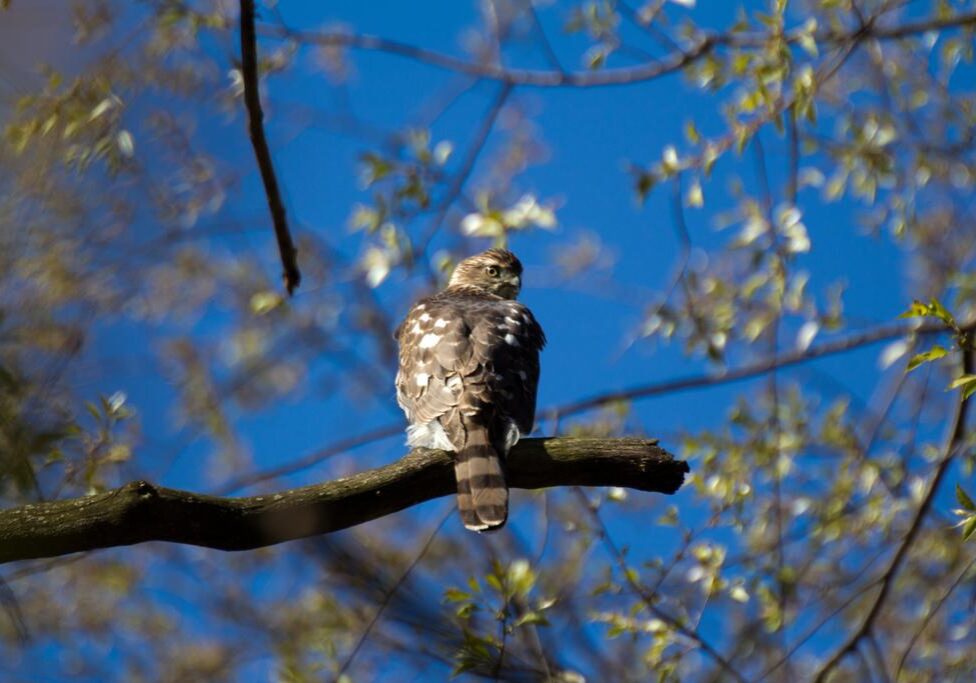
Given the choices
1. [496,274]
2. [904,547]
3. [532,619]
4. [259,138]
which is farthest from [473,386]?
[904,547]

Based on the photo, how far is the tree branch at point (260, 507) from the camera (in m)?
3.30

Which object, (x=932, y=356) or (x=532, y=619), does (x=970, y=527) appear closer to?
(x=932, y=356)

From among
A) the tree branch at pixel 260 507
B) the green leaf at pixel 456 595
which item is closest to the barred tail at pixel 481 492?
the tree branch at pixel 260 507

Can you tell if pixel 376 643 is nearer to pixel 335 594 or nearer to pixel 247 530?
pixel 335 594

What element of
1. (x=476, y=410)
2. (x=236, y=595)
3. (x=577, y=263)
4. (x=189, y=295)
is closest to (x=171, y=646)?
(x=236, y=595)

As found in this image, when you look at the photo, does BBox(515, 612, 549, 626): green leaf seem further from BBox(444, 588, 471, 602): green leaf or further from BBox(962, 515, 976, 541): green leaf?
BBox(962, 515, 976, 541): green leaf

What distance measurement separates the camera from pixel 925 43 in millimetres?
6879

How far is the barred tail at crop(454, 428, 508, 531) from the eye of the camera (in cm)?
415

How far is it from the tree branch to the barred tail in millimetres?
209

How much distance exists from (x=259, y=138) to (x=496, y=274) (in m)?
2.50

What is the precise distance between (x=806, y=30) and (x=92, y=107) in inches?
132

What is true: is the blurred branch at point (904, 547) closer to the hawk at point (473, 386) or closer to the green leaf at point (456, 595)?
the green leaf at point (456, 595)

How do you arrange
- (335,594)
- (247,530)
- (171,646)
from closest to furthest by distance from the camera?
(247,530) → (335,594) → (171,646)

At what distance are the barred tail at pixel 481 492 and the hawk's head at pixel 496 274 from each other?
2.45 metres
